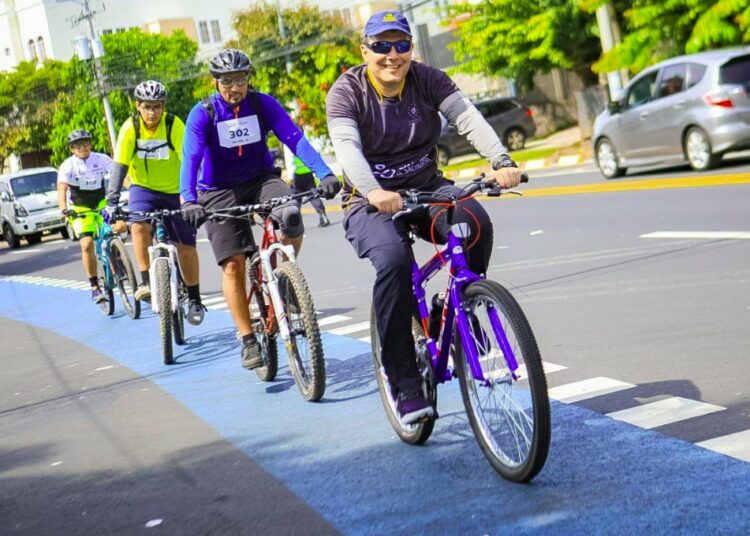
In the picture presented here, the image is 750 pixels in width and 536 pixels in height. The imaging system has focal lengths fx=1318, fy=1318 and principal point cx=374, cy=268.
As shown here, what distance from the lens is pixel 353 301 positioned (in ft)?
36.8

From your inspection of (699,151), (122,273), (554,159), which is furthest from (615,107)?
(122,273)

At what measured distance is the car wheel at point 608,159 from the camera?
67.4ft

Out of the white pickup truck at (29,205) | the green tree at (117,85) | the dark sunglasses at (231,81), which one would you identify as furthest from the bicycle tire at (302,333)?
the green tree at (117,85)

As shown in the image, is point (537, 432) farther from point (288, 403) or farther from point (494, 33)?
point (494, 33)

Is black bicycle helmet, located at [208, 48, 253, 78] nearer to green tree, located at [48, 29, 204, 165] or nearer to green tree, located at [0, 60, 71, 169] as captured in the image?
green tree, located at [48, 29, 204, 165]

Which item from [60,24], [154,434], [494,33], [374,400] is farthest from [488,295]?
[60,24]

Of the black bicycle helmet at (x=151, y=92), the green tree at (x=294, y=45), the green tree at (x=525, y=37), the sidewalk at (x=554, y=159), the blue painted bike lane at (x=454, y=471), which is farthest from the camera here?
the green tree at (x=294, y=45)

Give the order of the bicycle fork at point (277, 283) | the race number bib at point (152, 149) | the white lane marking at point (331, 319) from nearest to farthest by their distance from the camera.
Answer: the bicycle fork at point (277, 283) → the white lane marking at point (331, 319) → the race number bib at point (152, 149)

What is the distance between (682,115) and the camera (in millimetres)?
18547

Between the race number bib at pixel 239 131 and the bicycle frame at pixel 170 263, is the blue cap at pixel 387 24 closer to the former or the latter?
the race number bib at pixel 239 131

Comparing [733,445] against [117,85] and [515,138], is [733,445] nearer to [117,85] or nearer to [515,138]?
[515,138]

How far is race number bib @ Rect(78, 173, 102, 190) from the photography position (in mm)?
13516

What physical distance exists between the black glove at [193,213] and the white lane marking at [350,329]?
241 cm

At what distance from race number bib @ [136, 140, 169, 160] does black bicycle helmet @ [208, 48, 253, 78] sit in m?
2.90
